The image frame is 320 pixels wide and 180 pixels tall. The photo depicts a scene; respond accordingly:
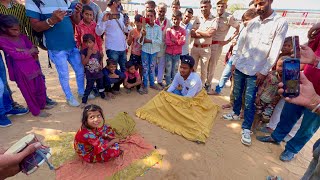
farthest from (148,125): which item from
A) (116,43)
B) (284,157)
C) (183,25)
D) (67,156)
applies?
(183,25)

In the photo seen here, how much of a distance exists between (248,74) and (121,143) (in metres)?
2.22

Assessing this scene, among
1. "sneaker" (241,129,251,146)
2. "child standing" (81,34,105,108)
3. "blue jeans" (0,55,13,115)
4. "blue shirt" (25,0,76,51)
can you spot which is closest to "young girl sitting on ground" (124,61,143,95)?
"child standing" (81,34,105,108)

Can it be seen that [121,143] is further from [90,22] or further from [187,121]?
[90,22]

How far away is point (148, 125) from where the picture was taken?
353cm

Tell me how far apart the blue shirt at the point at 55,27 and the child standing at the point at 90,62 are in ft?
0.83

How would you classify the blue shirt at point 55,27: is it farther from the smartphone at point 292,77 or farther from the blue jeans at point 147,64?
the smartphone at point 292,77

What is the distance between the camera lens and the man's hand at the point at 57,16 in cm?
311

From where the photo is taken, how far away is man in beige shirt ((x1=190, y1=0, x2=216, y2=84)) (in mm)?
4281

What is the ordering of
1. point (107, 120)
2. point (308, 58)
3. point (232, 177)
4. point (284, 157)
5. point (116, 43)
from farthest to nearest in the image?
point (116, 43) → point (107, 120) → point (284, 157) → point (232, 177) → point (308, 58)

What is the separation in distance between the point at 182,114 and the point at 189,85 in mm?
578

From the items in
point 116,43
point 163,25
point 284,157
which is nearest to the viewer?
point 284,157

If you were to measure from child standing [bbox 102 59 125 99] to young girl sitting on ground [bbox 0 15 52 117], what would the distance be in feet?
3.97

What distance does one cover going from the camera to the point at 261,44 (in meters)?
2.88

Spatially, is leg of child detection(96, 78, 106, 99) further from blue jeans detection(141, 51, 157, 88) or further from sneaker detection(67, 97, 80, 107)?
blue jeans detection(141, 51, 157, 88)
